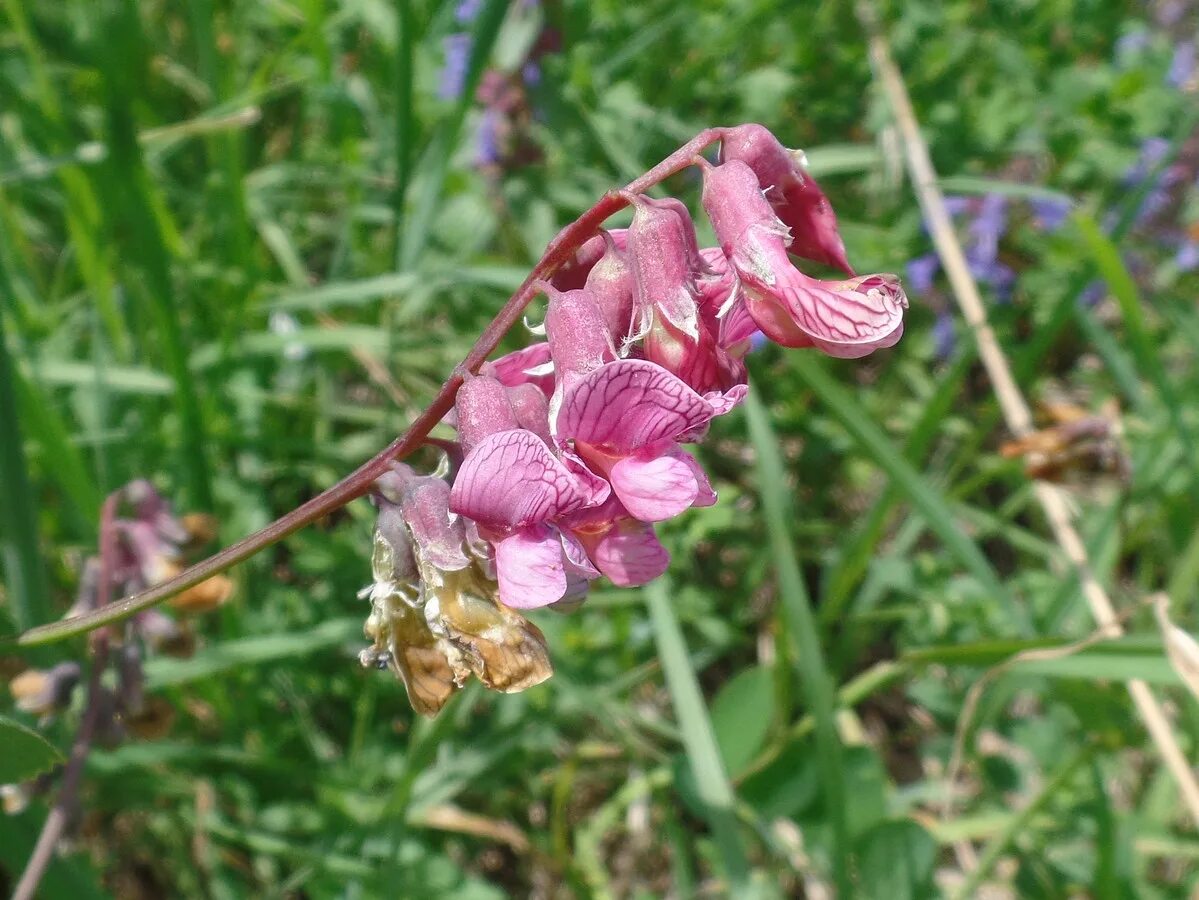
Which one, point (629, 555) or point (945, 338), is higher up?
point (629, 555)

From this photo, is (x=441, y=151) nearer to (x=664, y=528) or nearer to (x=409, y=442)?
(x=664, y=528)

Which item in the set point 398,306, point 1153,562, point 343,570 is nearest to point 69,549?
point 343,570

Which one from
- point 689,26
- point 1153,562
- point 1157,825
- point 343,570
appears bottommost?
point 1157,825

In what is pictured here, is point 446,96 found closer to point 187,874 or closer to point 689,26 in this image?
point 689,26

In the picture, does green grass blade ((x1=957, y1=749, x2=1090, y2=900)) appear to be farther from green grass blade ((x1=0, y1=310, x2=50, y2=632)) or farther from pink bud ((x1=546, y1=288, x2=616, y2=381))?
green grass blade ((x1=0, y1=310, x2=50, y2=632))

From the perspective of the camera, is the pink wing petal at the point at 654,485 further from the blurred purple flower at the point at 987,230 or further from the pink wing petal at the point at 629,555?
the blurred purple flower at the point at 987,230

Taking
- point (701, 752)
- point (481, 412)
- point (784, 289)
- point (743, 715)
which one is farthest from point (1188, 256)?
point (481, 412)

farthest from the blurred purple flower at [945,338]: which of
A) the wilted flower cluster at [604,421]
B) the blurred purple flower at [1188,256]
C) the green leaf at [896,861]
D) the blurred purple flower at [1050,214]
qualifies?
the wilted flower cluster at [604,421]
